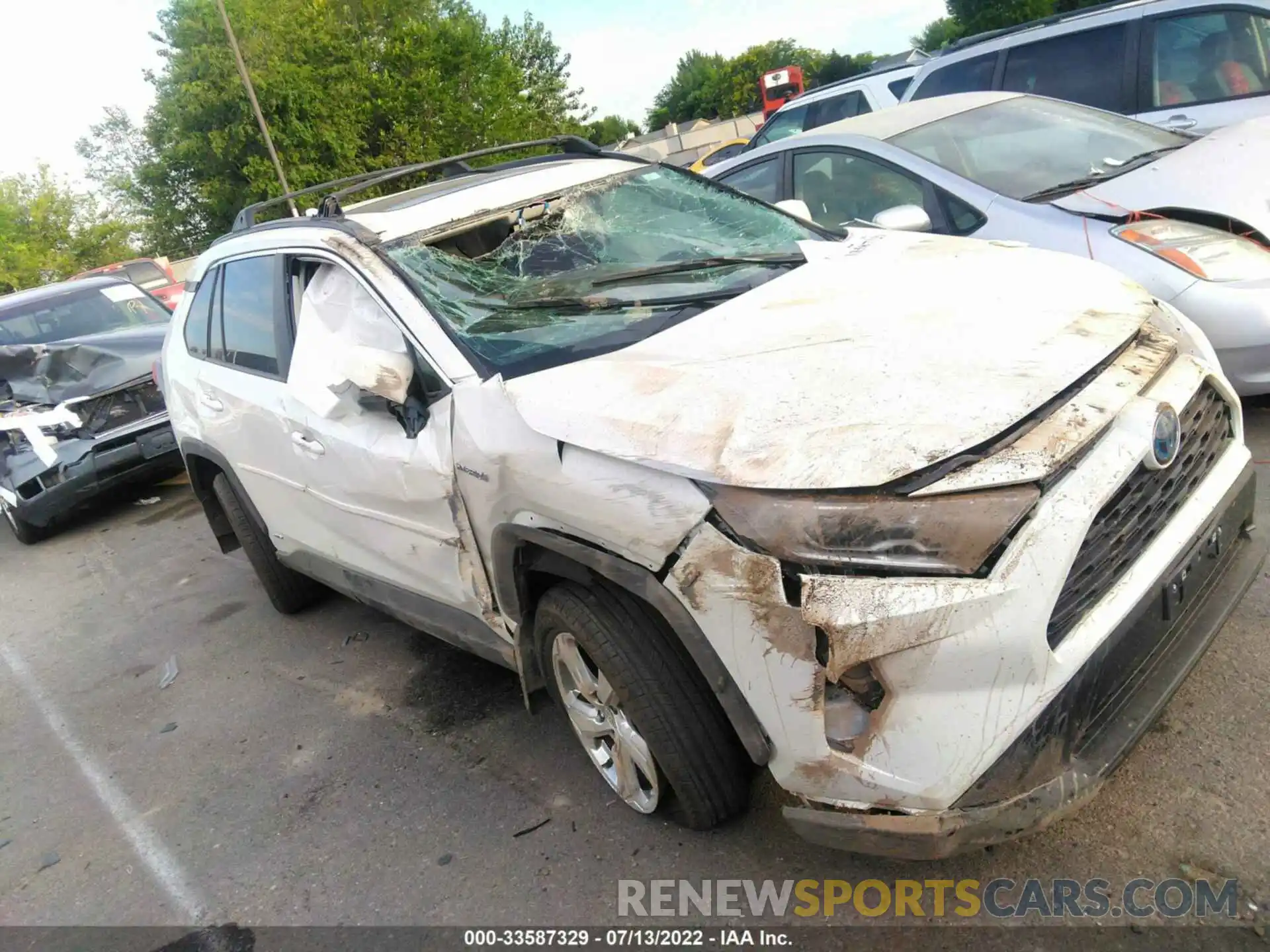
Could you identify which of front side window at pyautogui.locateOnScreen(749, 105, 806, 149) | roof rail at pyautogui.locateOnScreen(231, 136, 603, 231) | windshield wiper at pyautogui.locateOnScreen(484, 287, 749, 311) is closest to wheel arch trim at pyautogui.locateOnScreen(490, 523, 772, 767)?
windshield wiper at pyautogui.locateOnScreen(484, 287, 749, 311)

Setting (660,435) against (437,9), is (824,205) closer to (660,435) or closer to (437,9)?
(660,435)

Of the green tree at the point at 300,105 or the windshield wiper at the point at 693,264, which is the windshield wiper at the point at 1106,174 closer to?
the windshield wiper at the point at 693,264

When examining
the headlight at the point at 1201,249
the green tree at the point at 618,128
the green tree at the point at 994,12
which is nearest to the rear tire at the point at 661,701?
the headlight at the point at 1201,249

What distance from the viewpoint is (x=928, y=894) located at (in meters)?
2.28

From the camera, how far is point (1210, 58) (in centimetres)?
591

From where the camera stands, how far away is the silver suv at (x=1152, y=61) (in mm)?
5758

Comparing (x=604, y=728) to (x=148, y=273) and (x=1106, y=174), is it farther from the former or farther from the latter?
(x=148, y=273)

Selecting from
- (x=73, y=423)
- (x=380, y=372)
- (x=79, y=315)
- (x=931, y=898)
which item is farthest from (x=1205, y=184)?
(x=79, y=315)

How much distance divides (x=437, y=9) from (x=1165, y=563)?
47.7m

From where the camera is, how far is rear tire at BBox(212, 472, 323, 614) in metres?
4.62

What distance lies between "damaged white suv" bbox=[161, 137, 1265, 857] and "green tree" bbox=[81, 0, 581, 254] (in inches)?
1292

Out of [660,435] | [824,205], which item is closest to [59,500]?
[824,205]

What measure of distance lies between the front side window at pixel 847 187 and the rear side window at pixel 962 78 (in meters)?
1.90

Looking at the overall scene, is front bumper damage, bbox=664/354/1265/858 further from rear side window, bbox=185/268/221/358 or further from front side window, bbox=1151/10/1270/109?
front side window, bbox=1151/10/1270/109
